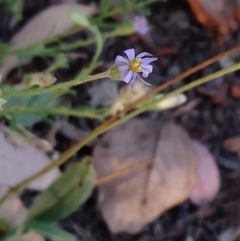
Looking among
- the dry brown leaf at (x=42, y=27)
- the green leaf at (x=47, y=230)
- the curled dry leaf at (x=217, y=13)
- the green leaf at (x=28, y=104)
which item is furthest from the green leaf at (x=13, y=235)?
the curled dry leaf at (x=217, y=13)

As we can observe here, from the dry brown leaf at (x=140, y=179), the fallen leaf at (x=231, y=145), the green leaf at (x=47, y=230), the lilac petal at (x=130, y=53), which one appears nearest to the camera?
the lilac petal at (x=130, y=53)

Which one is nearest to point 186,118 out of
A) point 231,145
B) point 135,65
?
point 231,145

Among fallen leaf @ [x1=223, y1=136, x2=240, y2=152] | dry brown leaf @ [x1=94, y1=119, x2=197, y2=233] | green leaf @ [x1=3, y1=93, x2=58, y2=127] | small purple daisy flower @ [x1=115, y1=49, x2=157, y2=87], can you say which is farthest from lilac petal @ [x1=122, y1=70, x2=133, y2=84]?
fallen leaf @ [x1=223, y1=136, x2=240, y2=152]

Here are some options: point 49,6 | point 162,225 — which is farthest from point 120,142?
point 49,6

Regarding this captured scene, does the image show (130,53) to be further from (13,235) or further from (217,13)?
(217,13)

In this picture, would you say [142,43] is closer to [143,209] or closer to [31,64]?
[31,64]

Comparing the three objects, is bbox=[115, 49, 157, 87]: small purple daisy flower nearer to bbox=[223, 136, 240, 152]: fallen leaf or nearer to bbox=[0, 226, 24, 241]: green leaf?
bbox=[0, 226, 24, 241]: green leaf

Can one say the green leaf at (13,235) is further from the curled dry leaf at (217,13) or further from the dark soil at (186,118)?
the curled dry leaf at (217,13)
